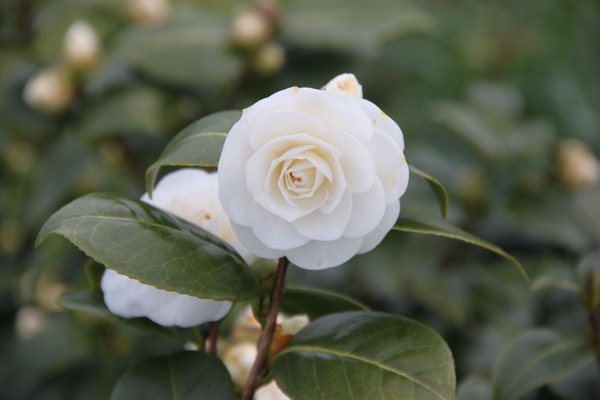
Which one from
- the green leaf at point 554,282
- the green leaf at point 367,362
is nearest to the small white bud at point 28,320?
the green leaf at point 367,362

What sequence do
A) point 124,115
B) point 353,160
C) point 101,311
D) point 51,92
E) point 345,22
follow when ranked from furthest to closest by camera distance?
1. point 345,22
2. point 51,92
3. point 124,115
4. point 101,311
5. point 353,160

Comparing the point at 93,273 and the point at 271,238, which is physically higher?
the point at 271,238

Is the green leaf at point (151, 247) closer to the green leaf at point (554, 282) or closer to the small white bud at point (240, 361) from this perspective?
the small white bud at point (240, 361)

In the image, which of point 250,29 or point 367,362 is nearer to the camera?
point 367,362

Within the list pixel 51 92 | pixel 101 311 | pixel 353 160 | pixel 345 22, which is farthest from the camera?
pixel 345 22

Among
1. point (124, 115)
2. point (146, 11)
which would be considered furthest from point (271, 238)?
point (146, 11)

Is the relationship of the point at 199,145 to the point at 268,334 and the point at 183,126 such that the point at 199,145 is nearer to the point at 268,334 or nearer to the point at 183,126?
the point at 268,334
